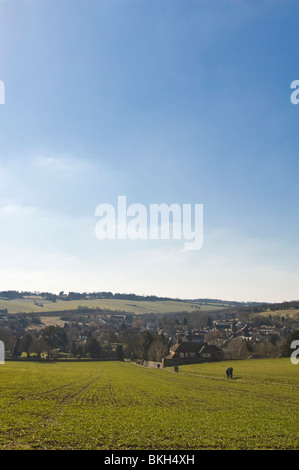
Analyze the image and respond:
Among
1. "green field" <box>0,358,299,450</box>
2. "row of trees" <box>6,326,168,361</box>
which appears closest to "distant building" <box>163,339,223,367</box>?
"row of trees" <box>6,326,168,361</box>

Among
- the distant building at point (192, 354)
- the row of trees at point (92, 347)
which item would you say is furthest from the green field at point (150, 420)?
the row of trees at point (92, 347)

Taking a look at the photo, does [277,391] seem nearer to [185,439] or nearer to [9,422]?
[185,439]

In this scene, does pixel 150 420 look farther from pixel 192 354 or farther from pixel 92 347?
pixel 92 347

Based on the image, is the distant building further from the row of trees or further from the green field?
the green field

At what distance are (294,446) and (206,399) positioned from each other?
66.9ft

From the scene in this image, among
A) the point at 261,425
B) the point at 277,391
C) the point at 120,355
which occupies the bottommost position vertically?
the point at 120,355

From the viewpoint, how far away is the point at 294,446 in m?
19.8

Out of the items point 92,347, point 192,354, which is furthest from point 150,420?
point 92,347

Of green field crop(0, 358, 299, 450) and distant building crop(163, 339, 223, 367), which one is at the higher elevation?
green field crop(0, 358, 299, 450)

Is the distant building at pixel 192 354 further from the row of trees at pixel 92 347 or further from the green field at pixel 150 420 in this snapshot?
the green field at pixel 150 420

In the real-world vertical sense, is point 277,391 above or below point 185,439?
below

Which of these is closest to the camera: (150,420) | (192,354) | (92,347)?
(150,420)
